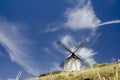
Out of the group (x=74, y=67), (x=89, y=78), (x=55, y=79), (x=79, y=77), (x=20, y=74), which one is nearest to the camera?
(x=20, y=74)

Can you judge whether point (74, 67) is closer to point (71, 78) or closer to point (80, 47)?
point (80, 47)

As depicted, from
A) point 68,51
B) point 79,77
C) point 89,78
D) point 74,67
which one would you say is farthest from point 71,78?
point 68,51

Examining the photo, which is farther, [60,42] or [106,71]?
[60,42]

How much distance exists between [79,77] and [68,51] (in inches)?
1762

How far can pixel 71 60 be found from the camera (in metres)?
117

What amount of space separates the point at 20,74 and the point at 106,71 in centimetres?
6757

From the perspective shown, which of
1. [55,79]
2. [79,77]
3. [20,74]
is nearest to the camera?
[20,74]

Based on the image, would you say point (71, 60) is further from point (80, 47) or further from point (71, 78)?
point (71, 78)

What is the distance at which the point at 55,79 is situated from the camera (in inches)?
3295

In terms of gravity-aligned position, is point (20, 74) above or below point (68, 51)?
below

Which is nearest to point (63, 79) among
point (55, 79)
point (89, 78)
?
point (55, 79)

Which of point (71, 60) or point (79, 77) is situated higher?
point (71, 60)

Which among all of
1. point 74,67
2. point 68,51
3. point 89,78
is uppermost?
point 68,51

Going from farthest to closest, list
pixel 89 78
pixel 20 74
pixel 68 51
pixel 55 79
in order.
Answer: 1. pixel 68 51
2. pixel 55 79
3. pixel 89 78
4. pixel 20 74
